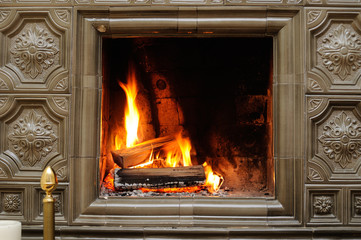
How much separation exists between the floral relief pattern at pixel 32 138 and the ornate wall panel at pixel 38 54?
0.19m

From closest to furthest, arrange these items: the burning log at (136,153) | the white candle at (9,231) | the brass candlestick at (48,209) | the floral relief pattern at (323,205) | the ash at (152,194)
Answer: the white candle at (9,231), the brass candlestick at (48,209), the floral relief pattern at (323,205), the ash at (152,194), the burning log at (136,153)

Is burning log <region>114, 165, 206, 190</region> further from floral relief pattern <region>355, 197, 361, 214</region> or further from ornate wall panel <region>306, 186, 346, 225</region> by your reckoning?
floral relief pattern <region>355, 197, 361, 214</region>

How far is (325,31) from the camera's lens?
233 centimetres

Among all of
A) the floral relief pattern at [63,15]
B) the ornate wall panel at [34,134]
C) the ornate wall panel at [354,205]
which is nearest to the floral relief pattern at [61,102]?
the ornate wall panel at [34,134]

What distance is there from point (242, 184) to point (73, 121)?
1.18 m

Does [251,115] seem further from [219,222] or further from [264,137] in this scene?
[219,222]

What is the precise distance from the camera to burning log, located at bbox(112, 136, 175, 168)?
8.50 ft

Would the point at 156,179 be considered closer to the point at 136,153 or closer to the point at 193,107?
the point at 136,153

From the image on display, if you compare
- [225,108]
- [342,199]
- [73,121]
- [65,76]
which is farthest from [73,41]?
[342,199]

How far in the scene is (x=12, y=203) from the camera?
230 centimetres

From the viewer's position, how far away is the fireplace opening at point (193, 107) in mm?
2715

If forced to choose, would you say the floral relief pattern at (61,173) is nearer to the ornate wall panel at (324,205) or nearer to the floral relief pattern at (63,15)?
the floral relief pattern at (63,15)

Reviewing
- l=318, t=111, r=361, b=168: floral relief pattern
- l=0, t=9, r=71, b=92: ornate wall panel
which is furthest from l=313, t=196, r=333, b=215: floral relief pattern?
l=0, t=9, r=71, b=92: ornate wall panel

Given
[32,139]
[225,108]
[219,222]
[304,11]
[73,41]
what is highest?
[304,11]
